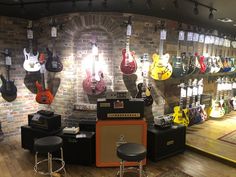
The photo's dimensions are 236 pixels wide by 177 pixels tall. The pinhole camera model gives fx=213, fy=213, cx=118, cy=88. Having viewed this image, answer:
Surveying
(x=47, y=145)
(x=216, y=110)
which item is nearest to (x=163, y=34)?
(x=216, y=110)

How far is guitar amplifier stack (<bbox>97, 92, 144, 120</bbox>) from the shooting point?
9.82 feet

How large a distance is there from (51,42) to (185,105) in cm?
302

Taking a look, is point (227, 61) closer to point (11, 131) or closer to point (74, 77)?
point (74, 77)

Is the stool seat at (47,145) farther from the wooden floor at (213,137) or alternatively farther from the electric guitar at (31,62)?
the wooden floor at (213,137)

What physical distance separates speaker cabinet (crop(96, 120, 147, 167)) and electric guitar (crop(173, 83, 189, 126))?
4.54 feet

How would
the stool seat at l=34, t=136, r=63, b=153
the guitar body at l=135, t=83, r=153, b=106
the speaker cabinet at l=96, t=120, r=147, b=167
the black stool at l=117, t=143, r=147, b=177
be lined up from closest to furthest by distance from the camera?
the black stool at l=117, t=143, r=147, b=177 < the stool seat at l=34, t=136, r=63, b=153 < the speaker cabinet at l=96, t=120, r=147, b=167 < the guitar body at l=135, t=83, r=153, b=106

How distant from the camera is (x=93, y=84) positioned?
3.49 m

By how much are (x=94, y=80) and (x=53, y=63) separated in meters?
0.80

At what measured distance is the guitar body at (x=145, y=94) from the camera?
3612 mm

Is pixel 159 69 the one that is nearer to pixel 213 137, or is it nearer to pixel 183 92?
pixel 183 92

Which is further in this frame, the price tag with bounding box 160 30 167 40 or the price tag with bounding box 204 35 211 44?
the price tag with bounding box 204 35 211 44

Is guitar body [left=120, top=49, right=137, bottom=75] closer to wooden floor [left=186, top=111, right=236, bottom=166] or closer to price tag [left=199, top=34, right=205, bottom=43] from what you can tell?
wooden floor [left=186, top=111, right=236, bottom=166]

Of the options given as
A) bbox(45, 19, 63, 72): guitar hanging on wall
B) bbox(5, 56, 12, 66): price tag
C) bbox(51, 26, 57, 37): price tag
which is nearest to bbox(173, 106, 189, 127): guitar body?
bbox(45, 19, 63, 72): guitar hanging on wall

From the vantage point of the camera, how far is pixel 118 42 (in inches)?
141
